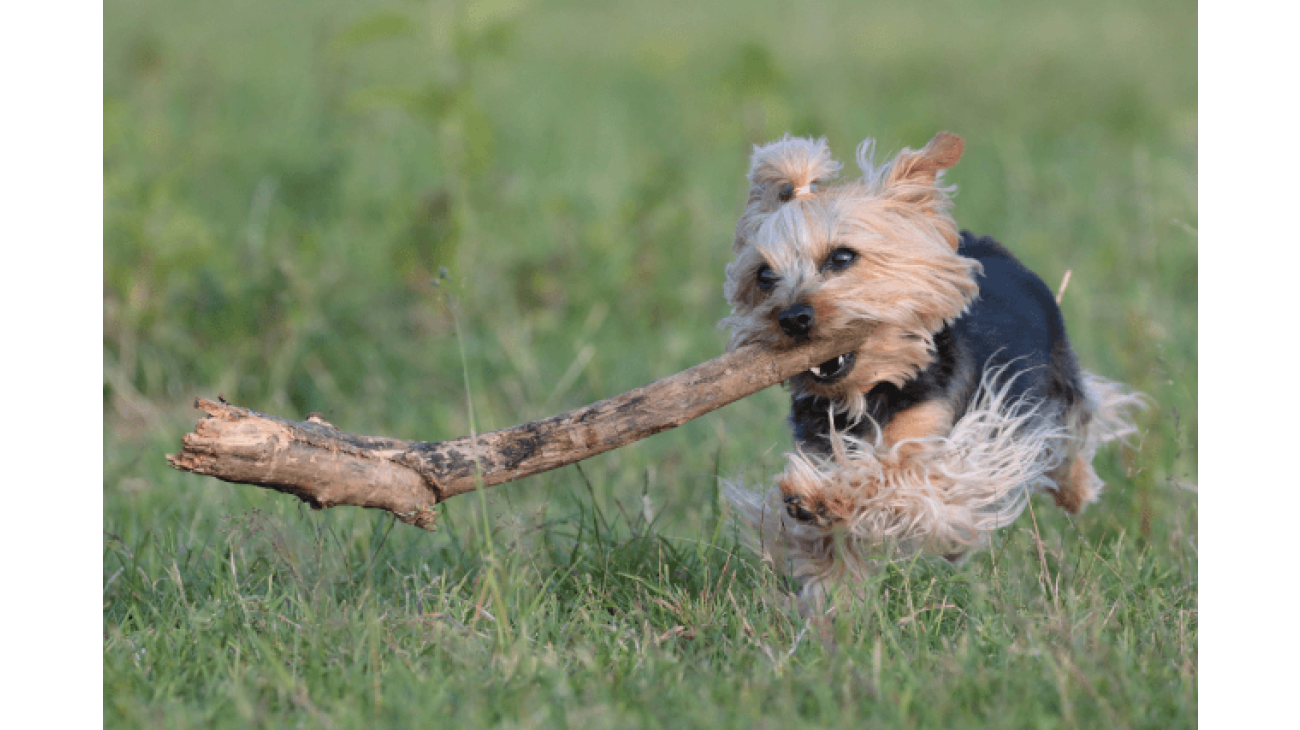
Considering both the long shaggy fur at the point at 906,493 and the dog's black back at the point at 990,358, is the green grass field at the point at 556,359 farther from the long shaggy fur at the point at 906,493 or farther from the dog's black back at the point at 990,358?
the dog's black back at the point at 990,358

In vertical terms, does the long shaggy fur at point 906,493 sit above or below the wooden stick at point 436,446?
below

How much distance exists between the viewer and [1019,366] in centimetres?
392

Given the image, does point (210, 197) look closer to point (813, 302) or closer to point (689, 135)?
point (689, 135)

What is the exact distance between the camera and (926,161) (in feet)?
11.8

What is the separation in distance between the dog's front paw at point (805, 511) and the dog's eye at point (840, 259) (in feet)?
2.23

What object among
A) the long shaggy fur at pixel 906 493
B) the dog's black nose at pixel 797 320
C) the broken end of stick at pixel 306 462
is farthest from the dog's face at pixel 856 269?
the broken end of stick at pixel 306 462

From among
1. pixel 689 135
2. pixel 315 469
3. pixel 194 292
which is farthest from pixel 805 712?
pixel 689 135

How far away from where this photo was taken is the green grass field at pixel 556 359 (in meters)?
3.00

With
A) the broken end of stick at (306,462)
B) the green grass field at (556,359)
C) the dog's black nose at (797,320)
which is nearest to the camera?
the broken end of stick at (306,462)

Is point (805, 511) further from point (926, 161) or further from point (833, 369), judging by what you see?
point (926, 161)

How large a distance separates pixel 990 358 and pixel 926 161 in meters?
0.67

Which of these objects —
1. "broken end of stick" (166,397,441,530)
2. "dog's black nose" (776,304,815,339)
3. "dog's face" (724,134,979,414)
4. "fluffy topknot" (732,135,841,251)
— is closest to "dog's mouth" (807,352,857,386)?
"dog's face" (724,134,979,414)

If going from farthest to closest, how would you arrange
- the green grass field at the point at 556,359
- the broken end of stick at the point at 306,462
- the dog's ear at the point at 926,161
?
the dog's ear at the point at 926,161 < the green grass field at the point at 556,359 < the broken end of stick at the point at 306,462

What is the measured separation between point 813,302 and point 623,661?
43.8 inches
